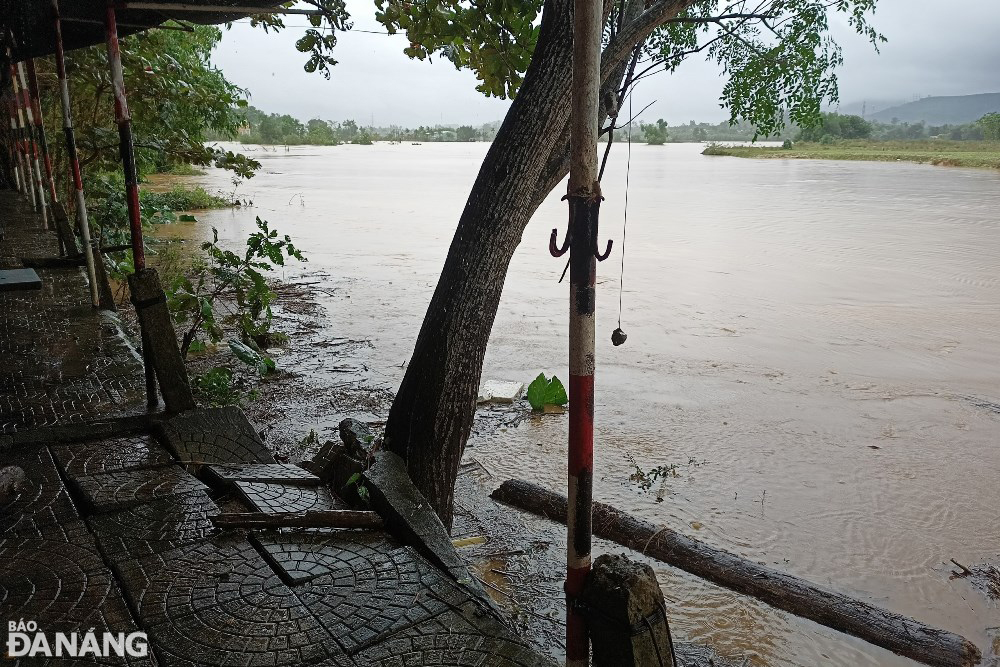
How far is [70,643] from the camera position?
2.16 meters

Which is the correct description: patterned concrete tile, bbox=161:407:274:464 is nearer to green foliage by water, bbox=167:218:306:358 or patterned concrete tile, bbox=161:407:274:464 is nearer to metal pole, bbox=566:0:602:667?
green foliage by water, bbox=167:218:306:358

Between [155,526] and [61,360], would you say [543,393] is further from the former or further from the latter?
[155,526]

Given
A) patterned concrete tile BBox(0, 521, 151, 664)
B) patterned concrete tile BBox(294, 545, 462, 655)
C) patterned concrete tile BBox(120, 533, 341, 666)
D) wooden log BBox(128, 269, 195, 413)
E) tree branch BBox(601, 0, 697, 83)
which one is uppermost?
tree branch BBox(601, 0, 697, 83)

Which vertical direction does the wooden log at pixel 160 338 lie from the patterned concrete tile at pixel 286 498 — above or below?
above

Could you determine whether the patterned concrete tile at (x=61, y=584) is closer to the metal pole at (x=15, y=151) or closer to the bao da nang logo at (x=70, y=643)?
the bao da nang logo at (x=70, y=643)

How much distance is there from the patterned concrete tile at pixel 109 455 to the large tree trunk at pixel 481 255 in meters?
1.06

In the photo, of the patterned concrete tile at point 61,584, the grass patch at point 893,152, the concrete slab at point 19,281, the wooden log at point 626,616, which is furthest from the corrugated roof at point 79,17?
the grass patch at point 893,152

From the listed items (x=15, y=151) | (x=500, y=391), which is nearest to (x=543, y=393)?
(x=500, y=391)

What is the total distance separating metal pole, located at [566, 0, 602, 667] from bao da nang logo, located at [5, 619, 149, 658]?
1.24 meters

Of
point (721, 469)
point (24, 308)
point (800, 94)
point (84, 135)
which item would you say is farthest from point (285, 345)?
point (800, 94)

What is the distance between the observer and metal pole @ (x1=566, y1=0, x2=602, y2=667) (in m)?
1.79

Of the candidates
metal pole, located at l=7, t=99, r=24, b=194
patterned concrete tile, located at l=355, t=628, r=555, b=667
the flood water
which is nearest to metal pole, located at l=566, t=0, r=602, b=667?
patterned concrete tile, located at l=355, t=628, r=555, b=667

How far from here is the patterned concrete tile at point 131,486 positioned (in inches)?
115

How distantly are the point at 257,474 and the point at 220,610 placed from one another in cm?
99
